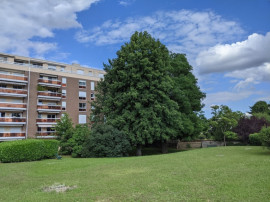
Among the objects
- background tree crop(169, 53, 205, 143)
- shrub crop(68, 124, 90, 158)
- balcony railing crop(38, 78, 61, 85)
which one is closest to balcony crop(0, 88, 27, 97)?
balcony railing crop(38, 78, 61, 85)

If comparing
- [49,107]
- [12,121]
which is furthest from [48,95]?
[12,121]

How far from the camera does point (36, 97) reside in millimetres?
39562

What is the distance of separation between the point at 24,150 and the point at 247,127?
89.1ft

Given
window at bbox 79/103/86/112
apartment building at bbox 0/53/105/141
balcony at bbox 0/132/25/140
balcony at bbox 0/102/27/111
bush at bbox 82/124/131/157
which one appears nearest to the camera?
bush at bbox 82/124/131/157

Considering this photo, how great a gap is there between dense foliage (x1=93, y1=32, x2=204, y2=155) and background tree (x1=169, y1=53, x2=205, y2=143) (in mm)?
128

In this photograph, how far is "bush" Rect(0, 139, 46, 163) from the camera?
18905mm

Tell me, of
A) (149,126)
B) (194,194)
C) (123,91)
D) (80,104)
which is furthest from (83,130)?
(194,194)

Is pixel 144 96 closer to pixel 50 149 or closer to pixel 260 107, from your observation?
pixel 50 149

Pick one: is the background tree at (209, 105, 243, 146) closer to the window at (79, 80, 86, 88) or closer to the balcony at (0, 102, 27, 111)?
the window at (79, 80, 86, 88)

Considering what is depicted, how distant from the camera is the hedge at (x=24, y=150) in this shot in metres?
18.9

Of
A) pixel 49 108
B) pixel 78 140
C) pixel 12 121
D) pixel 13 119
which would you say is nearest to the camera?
pixel 78 140

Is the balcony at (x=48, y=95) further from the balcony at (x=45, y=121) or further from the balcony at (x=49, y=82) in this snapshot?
the balcony at (x=45, y=121)

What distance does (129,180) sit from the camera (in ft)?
27.9

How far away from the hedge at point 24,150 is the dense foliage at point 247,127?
2439cm
